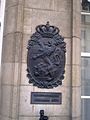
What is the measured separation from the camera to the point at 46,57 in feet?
16.7

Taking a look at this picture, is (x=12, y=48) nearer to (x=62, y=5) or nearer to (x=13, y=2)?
(x=13, y=2)

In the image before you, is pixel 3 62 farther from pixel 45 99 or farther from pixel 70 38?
pixel 70 38

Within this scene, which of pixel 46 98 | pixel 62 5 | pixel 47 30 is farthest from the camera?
pixel 62 5

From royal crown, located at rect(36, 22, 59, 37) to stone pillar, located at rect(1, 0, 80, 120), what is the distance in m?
0.11

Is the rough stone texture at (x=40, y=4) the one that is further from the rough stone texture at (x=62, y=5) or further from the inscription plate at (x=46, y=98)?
the inscription plate at (x=46, y=98)

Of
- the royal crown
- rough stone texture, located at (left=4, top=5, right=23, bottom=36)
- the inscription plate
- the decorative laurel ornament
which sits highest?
rough stone texture, located at (left=4, top=5, right=23, bottom=36)

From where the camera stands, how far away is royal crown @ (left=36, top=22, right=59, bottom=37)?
5.17 metres

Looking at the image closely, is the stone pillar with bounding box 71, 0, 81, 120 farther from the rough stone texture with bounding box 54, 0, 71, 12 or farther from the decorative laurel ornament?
the decorative laurel ornament

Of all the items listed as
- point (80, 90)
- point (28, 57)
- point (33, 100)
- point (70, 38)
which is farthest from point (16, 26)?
point (80, 90)

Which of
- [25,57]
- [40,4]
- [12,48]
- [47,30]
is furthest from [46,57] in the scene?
[40,4]

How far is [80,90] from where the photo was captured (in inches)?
209

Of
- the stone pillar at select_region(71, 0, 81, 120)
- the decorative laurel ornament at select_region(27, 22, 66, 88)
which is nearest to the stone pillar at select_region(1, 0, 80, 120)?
the stone pillar at select_region(71, 0, 81, 120)

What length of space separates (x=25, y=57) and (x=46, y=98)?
980 millimetres

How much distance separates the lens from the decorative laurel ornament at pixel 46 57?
5.02 meters
